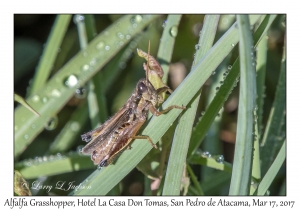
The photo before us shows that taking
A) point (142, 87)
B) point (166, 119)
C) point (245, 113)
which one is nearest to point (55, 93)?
point (142, 87)

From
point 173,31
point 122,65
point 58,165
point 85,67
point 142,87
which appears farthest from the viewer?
point 122,65

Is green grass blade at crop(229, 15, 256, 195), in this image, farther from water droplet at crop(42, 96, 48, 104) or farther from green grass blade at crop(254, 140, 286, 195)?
water droplet at crop(42, 96, 48, 104)

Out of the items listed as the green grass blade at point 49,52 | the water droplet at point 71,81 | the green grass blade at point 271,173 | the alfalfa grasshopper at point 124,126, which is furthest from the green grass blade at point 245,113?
the green grass blade at point 49,52

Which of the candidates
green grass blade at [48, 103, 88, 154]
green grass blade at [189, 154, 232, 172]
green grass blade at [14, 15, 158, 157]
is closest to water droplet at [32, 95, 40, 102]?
green grass blade at [14, 15, 158, 157]

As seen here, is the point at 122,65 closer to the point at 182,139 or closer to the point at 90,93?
the point at 90,93

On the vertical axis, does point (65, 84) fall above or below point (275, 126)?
above

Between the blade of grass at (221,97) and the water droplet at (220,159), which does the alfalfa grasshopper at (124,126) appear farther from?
the water droplet at (220,159)
